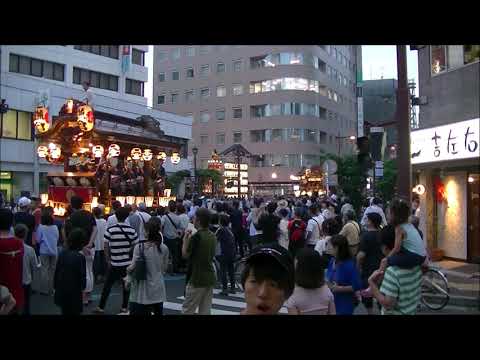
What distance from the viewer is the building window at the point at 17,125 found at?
23281 millimetres

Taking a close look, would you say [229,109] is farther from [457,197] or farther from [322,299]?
[322,299]

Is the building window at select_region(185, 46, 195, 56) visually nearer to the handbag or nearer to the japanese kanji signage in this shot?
the japanese kanji signage

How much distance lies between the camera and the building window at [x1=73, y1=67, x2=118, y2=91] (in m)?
31.7

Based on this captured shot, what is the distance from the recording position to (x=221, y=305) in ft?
28.2

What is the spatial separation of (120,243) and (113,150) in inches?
326

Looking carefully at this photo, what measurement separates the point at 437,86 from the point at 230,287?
8.07 m

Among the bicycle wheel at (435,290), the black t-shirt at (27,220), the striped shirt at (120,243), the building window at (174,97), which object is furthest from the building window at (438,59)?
the building window at (174,97)

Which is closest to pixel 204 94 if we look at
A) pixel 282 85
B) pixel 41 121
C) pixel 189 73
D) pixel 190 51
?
pixel 189 73

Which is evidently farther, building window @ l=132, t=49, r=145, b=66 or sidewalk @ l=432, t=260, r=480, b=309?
building window @ l=132, t=49, r=145, b=66

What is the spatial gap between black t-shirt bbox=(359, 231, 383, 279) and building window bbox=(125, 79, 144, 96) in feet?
110

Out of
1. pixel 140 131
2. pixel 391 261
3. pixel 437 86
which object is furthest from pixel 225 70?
pixel 391 261

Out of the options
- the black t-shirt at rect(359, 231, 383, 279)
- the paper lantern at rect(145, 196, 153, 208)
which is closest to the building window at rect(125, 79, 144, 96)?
the paper lantern at rect(145, 196, 153, 208)

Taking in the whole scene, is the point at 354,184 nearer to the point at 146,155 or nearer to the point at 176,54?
the point at 146,155

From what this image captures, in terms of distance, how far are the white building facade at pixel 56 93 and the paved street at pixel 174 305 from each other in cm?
954
